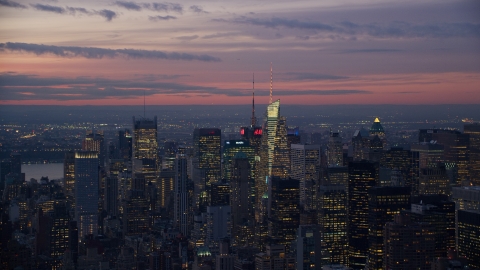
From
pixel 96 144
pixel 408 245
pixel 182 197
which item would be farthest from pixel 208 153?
pixel 408 245

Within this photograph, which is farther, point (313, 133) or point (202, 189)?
point (202, 189)

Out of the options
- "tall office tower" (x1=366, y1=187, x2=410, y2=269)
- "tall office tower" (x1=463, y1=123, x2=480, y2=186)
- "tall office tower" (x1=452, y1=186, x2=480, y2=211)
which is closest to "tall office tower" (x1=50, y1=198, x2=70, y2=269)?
"tall office tower" (x1=366, y1=187, x2=410, y2=269)

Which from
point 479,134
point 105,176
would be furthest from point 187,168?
point 479,134

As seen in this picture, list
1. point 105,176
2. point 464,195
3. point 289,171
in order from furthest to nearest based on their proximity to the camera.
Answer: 1. point 289,171
2. point 105,176
3. point 464,195

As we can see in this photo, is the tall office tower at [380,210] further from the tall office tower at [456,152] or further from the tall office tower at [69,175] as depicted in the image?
the tall office tower at [69,175]

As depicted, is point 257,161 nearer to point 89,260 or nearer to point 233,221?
point 233,221

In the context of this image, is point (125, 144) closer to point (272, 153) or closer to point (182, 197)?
point (182, 197)

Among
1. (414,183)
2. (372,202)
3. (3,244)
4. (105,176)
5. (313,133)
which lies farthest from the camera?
(105,176)
